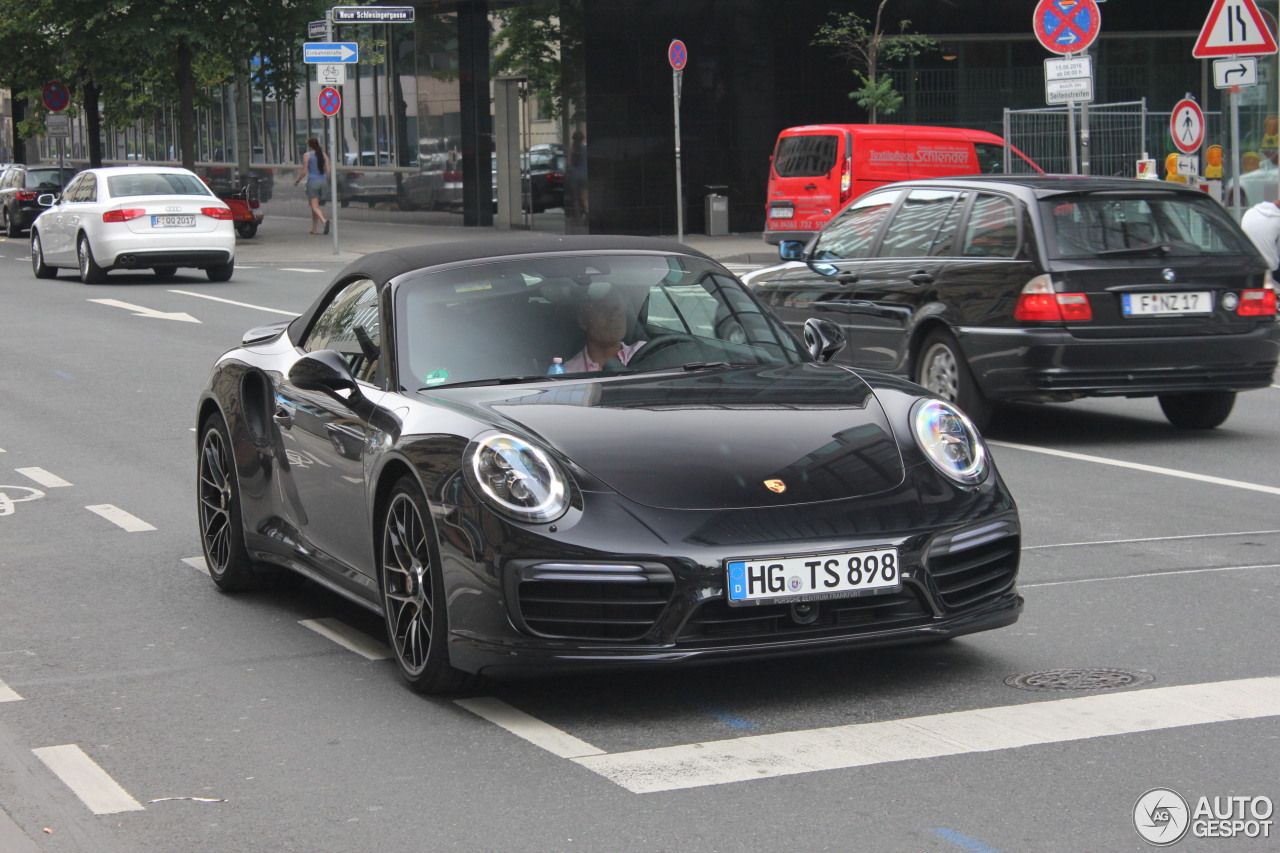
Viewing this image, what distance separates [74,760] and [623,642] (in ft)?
4.88

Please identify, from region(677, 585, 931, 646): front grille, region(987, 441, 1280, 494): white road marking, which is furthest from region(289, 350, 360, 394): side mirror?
region(987, 441, 1280, 494): white road marking

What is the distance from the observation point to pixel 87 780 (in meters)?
4.69

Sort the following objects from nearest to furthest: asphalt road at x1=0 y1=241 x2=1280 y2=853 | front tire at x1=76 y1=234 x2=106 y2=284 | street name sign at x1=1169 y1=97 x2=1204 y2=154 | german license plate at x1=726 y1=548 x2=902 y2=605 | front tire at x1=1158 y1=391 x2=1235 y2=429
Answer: asphalt road at x1=0 y1=241 x2=1280 y2=853 → german license plate at x1=726 y1=548 x2=902 y2=605 → front tire at x1=1158 y1=391 x2=1235 y2=429 → street name sign at x1=1169 y1=97 x2=1204 y2=154 → front tire at x1=76 y1=234 x2=106 y2=284

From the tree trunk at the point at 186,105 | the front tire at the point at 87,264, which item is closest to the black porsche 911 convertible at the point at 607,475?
the front tire at the point at 87,264

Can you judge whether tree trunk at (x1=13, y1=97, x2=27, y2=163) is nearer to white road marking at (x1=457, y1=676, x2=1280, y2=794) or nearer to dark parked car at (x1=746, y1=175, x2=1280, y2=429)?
dark parked car at (x1=746, y1=175, x2=1280, y2=429)

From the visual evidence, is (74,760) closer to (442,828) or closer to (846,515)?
(442,828)

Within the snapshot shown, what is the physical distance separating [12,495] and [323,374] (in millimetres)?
4360

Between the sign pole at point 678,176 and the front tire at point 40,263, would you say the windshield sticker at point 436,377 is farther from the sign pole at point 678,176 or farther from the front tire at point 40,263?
the sign pole at point 678,176

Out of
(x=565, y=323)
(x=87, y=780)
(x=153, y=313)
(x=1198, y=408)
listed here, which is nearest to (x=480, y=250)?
(x=565, y=323)

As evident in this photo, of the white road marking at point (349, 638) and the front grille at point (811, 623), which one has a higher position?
the front grille at point (811, 623)

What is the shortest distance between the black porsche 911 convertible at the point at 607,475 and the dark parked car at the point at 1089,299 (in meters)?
4.03

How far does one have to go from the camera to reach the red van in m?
25.8

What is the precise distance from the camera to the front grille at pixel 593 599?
4.85 m

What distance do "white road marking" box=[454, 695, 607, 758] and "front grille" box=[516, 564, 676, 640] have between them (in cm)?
27
